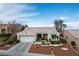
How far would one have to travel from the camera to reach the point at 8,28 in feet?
13.7

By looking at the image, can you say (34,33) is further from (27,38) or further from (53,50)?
(53,50)

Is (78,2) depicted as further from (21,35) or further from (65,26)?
(21,35)

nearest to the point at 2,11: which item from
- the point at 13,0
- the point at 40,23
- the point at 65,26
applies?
the point at 13,0

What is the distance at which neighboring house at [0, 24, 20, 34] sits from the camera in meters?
4.14

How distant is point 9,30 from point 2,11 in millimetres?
217

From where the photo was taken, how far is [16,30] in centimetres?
418

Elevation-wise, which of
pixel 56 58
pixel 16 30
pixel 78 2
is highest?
pixel 78 2

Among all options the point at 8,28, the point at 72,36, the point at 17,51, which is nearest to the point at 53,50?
the point at 72,36

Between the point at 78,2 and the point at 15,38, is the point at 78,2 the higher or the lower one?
the higher one

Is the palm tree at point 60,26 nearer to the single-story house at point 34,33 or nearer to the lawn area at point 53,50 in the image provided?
the single-story house at point 34,33

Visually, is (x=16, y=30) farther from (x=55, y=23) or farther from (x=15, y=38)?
(x=55, y=23)

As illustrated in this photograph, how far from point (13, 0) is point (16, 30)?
32 cm

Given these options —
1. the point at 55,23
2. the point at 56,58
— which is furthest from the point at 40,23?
the point at 56,58

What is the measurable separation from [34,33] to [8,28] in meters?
0.28
